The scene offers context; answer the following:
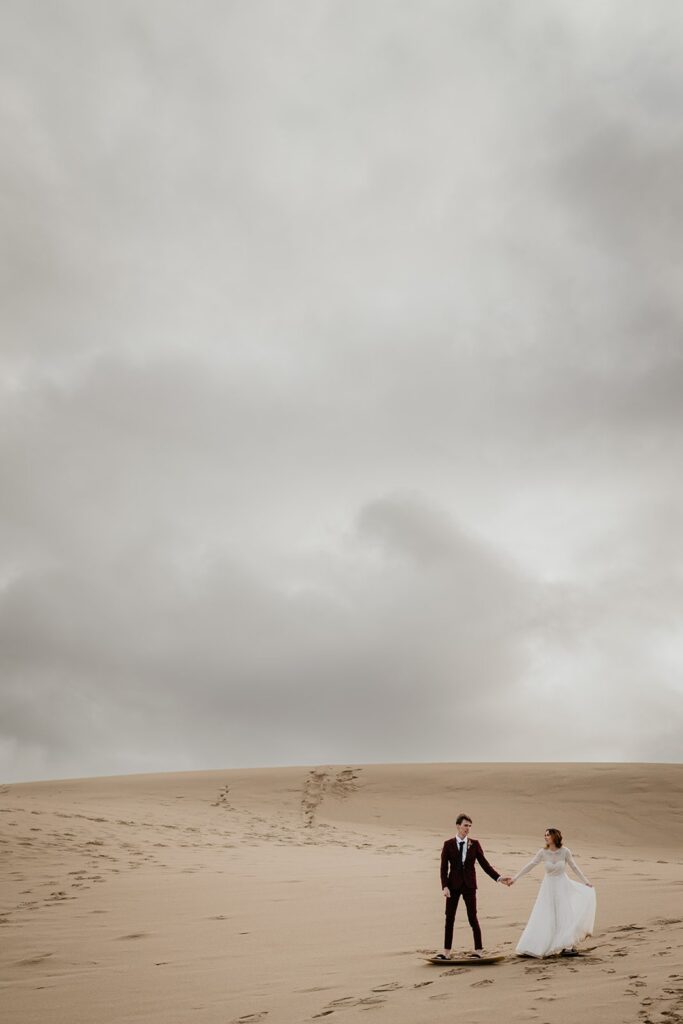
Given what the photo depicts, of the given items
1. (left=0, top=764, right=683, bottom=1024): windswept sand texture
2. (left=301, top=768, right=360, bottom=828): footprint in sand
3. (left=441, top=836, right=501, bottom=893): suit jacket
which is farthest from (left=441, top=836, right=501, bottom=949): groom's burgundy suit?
(left=301, top=768, right=360, bottom=828): footprint in sand

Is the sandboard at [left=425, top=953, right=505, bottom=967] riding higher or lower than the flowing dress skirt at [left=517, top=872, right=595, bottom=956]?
lower

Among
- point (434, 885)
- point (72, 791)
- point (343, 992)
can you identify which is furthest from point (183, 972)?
point (72, 791)

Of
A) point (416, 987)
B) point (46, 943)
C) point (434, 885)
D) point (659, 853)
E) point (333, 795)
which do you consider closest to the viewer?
point (416, 987)

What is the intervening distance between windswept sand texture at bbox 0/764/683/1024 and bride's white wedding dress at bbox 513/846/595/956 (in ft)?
0.80

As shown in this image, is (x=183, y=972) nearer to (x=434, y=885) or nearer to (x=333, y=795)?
(x=434, y=885)

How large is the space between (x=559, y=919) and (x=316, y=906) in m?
5.10

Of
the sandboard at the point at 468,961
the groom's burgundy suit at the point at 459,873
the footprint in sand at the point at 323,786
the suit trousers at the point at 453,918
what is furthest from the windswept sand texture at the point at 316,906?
the groom's burgundy suit at the point at 459,873

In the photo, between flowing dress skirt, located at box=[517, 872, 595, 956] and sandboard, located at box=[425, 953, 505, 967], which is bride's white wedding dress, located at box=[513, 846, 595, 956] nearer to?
flowing dress skirt, located at box=[517, 872, 595, 956]

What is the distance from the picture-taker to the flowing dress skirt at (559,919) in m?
7.48

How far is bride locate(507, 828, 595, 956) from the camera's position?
7.48 m

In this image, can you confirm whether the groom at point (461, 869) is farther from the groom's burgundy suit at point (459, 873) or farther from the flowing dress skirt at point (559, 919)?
the flowing dress skirt at point (559, 919)

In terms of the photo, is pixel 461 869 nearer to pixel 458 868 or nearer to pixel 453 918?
pixel 458 868

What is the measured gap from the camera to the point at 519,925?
399 inches

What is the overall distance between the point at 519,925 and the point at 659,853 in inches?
488
